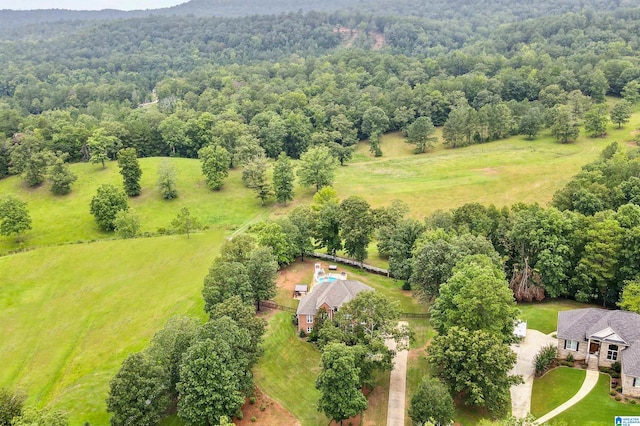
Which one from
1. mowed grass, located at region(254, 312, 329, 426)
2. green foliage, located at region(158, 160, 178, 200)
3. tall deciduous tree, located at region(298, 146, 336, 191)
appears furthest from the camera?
tall deciduous tree, located at region(298, 146, 336, 191)

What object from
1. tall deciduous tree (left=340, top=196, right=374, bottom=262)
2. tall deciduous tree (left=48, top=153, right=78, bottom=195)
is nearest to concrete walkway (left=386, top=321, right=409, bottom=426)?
tall deciduous tree (left=340, top=196, right=374, bottom=262)

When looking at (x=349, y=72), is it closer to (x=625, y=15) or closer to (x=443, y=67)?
(x=443, y=67)

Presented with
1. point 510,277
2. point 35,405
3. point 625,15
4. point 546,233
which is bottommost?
point 35,405

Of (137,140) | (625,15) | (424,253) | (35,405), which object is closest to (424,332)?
(424,253)

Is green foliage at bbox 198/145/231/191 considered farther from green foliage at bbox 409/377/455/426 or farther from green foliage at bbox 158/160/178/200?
green foliage at bbox 409/377/455/426

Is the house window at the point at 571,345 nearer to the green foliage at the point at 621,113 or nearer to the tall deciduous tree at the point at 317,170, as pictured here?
the tall deciduous tree at the point at 317,170

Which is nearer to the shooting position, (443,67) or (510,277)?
(510,277)

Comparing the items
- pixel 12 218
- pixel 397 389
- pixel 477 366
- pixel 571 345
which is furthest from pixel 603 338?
pixel 12 218
